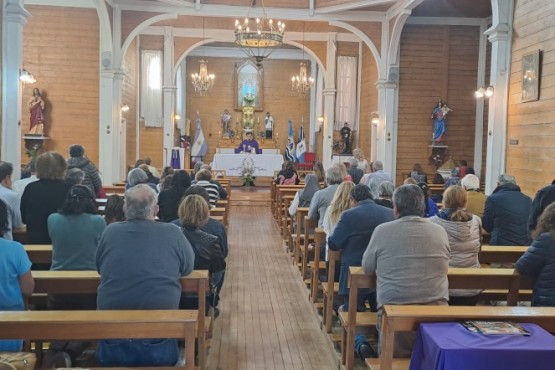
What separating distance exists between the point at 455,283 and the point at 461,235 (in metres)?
0.53

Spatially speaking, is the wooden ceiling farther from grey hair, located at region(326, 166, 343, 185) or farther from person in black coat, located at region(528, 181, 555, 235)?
person in black coat, located at region(528, 181, 555, 235)

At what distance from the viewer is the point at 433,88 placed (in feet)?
43.3

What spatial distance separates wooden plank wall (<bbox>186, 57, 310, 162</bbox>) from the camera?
20.8m

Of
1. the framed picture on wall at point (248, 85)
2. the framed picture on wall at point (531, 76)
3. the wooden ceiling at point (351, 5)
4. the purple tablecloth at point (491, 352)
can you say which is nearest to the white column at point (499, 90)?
the framed picture on wall at point (531, 76)

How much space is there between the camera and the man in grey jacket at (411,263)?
3123 mm

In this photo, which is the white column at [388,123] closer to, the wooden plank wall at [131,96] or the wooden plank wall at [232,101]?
the wooden plank wall at [131,96]

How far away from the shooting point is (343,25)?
1299 centimetres

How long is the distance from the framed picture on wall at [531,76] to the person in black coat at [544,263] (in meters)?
4.65

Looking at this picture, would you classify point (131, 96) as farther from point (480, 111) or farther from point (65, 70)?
point (480, 111)

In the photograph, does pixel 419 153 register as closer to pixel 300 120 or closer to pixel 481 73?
pixel 481 73

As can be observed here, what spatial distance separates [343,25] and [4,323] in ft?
38.4

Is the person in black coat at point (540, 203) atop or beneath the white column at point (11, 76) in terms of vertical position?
beneath

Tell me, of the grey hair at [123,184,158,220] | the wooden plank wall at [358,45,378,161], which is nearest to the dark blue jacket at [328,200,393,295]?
the grey hair at [123,184,158,220]

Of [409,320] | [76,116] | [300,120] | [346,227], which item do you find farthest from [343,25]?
[409,320]
